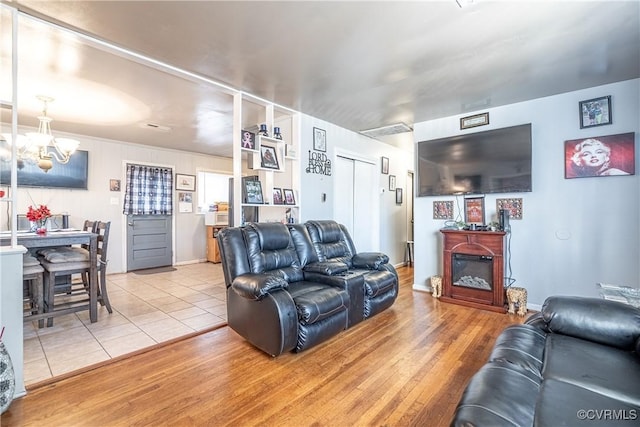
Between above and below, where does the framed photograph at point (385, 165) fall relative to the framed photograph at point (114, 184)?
above

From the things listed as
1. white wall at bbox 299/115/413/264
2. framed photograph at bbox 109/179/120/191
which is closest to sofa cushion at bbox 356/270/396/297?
white wall at bbox 299/115/413/264

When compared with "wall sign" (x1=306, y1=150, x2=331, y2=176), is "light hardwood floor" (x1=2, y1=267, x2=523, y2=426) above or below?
below

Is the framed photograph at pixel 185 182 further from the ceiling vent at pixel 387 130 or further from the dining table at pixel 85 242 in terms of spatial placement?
the ceiling vent at pixel 387 130

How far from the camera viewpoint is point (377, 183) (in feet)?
17.3

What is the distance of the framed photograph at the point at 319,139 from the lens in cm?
413

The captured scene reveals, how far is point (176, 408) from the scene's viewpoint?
1.68m

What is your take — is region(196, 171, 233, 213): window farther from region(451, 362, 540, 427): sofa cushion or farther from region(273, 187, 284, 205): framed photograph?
region(451, 362, 540, 427): sofa cushion

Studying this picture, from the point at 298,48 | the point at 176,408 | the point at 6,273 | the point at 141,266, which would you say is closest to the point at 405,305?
the point at 176,408

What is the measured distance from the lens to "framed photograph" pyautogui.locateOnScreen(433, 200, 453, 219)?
404cm

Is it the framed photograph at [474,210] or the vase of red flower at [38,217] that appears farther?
the framed photograph at [474,210]

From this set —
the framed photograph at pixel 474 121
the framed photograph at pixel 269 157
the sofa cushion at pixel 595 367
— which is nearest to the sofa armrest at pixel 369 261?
the framed photograph at pixel 269 157

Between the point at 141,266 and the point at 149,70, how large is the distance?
4.21 m

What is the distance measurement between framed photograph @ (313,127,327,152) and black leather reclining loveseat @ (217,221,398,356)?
1.24 metres

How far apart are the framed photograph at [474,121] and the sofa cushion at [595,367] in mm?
3010
